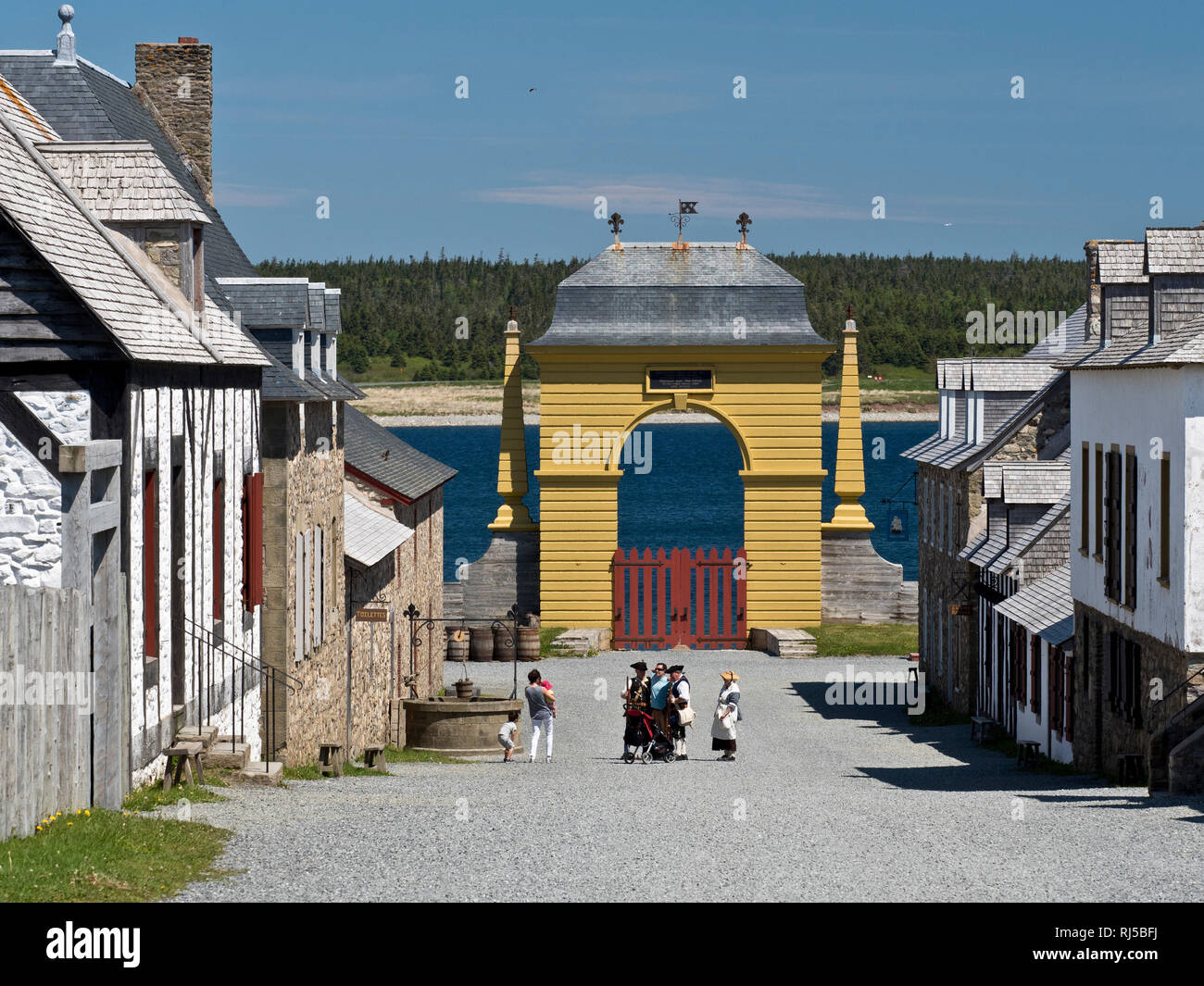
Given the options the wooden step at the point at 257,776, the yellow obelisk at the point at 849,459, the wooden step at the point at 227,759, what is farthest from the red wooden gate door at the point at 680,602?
the wooden step at the point at 227,759

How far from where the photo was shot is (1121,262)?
2348 centimetres

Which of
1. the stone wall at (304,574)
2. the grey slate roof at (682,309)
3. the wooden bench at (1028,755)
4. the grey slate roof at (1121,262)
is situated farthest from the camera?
the grey slate roof at (682,309)

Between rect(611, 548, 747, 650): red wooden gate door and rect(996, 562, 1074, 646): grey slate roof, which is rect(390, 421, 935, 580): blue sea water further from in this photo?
rect(996, 562, 1074, 646): grey slate roof

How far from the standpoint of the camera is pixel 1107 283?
2327cm

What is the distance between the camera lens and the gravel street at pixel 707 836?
38.0 feet

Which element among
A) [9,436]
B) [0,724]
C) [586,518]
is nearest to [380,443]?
[586,518]

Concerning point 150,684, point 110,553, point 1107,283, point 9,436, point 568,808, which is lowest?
point 568,808

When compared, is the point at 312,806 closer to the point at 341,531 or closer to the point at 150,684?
the point at 150,684

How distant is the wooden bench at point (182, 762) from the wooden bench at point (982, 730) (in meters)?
15.2

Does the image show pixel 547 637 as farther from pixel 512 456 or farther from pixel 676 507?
pixel 676 507

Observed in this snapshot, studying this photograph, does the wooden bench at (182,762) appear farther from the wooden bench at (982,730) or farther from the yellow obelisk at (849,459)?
the yellow obelisk at (849,459)

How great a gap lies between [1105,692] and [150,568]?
12.4 metres

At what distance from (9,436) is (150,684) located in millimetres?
3076

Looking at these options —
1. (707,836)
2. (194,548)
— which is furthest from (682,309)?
(707,836)
